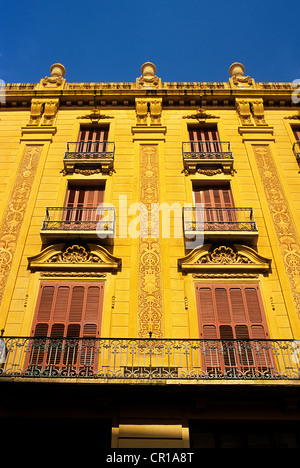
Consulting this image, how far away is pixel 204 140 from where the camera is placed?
15.9 meters

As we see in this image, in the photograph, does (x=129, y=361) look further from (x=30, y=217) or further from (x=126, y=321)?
(x=30, y=217)

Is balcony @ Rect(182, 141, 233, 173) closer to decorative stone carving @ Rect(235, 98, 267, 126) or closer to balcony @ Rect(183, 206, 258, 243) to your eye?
decorative stone carving @ Rect(235, 98, 267, 126)

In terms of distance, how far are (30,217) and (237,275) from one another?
675cm

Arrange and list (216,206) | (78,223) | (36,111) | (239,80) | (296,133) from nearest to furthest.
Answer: (78,223) < (216,206) < (296,133) < (36,111) < (239,80)

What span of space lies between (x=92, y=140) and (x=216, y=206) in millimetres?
5793

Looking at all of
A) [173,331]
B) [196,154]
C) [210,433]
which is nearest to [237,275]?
[173,331]

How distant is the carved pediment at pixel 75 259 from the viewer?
457 inches

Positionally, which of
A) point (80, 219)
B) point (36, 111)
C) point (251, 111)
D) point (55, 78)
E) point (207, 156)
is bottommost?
point (80, 219)

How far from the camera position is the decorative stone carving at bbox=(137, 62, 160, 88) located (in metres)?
17.6

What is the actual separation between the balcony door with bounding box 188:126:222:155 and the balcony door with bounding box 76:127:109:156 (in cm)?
345

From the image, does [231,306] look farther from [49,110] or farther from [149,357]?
[49,110]

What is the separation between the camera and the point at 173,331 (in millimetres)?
10500

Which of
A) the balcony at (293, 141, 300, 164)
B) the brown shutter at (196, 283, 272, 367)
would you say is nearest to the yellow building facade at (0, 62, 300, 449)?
the brown shutter at (196, 283, 272, 367)

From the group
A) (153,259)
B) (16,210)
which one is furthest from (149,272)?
(16,210)
